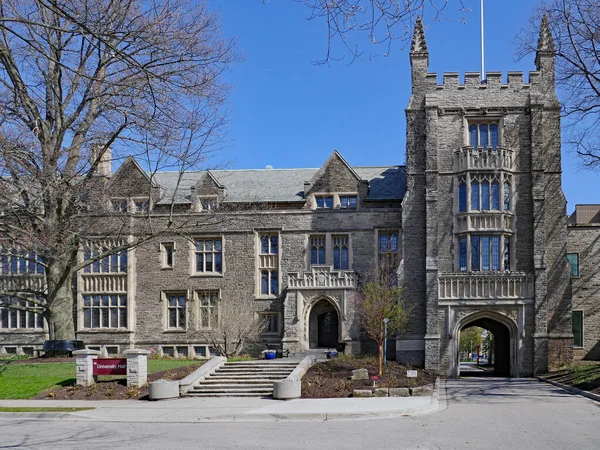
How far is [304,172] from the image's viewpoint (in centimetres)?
3909

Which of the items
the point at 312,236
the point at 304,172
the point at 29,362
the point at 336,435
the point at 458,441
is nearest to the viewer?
the point at 458,441

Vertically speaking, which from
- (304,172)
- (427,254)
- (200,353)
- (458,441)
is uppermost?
(304,172)

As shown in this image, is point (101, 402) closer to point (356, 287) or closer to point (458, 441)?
point (458, 441)

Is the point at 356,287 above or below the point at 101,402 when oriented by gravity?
above

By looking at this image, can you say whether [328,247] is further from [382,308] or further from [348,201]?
[382,308]

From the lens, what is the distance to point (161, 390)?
65.1 ft

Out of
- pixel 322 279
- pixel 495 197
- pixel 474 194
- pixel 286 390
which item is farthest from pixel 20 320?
pixel 495 197

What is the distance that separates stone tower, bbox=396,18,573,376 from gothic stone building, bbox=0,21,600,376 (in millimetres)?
62

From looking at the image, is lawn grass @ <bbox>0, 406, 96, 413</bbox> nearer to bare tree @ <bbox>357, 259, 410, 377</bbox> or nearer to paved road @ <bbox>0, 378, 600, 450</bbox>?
paved road @ <bbox>0, 378, 600, 450</bbox>

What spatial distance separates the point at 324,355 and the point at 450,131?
456 inches

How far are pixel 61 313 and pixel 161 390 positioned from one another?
8448 millimetres

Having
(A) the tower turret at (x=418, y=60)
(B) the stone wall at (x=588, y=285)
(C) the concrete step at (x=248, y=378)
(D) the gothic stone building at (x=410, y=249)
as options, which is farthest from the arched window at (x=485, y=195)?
(C) the concrete step at (x=248, y=378)

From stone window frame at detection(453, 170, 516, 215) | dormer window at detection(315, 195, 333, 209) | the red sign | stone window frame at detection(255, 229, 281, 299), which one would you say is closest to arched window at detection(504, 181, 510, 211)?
stone window frame at detection(453, 170, 516, 215)

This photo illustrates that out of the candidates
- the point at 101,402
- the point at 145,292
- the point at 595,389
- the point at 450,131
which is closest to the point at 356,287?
the point at 450,131
